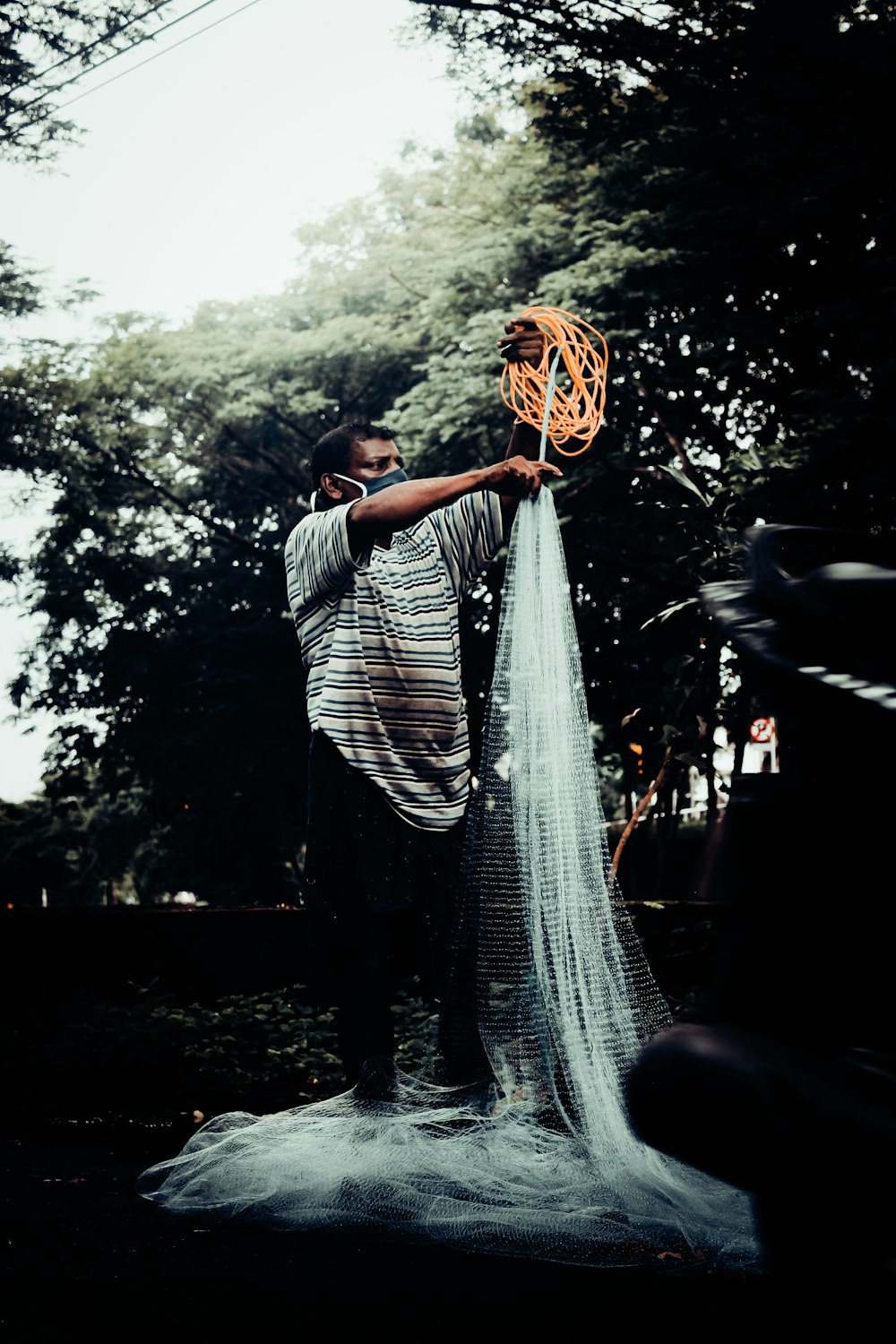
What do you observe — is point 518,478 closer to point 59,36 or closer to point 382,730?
point 382,730

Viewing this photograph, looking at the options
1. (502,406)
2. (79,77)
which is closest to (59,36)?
(79,77)

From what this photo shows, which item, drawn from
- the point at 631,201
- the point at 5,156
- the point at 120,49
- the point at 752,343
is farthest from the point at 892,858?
the point at 631,201

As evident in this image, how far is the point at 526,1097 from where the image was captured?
3602 mm

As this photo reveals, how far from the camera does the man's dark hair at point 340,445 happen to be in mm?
4309

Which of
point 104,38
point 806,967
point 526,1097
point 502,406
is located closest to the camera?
point 806,967

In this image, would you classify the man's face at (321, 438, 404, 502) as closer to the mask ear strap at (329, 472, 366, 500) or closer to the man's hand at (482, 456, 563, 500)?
the mask ear strap at (329, 472, 366, 500)

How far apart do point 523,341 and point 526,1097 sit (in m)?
2.25

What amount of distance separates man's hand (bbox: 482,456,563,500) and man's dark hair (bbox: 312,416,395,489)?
51 cm

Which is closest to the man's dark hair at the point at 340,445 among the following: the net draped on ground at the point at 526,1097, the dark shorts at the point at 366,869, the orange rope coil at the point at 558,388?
the orange rope coil at the point at 558,388

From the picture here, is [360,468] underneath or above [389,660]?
above

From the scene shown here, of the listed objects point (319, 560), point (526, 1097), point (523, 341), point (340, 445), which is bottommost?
point (526, 1097)

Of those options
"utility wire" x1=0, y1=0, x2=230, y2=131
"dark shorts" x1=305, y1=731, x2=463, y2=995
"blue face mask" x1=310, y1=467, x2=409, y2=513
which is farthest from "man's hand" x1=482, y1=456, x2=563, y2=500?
"utility wire" x1=0, y1=0, x2=230, y2=131

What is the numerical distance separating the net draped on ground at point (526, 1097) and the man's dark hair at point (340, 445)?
24.6 inches

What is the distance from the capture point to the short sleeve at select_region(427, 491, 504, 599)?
14.1 ft
